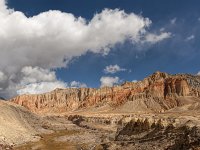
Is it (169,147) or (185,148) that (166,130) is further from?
(185,148)

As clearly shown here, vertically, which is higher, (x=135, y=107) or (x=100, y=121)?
(x=135, y=107)

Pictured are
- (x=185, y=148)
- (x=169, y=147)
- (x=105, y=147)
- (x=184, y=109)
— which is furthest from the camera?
(x=184, y=109)

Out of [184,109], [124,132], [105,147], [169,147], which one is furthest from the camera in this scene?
[184,109]

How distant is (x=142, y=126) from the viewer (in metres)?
61.2

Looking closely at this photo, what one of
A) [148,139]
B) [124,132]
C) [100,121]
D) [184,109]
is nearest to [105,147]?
[148,139]

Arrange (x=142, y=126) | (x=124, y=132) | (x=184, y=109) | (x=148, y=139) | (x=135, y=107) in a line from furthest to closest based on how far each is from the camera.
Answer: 1. (x=135, y=107)
2. (x=184, y=109)
3. (x=124, y=132)
4. (x=142, y=126)
5. (x=148, y=139)

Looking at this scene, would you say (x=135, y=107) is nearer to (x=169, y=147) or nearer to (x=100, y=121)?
(x=100, y=121)

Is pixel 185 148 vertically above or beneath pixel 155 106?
beneath

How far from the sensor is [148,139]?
50.7 metres

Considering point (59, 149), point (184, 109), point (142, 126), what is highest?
point (184, 109)

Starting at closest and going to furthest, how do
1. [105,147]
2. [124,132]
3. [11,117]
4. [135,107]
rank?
1. [105,147]
2. [124,132]
3. [11,117]
4. [135,107]

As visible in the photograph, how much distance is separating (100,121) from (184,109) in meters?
53.4

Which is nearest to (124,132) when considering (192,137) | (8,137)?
(8,137)

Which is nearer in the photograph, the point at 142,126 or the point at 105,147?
the point at 105,147
